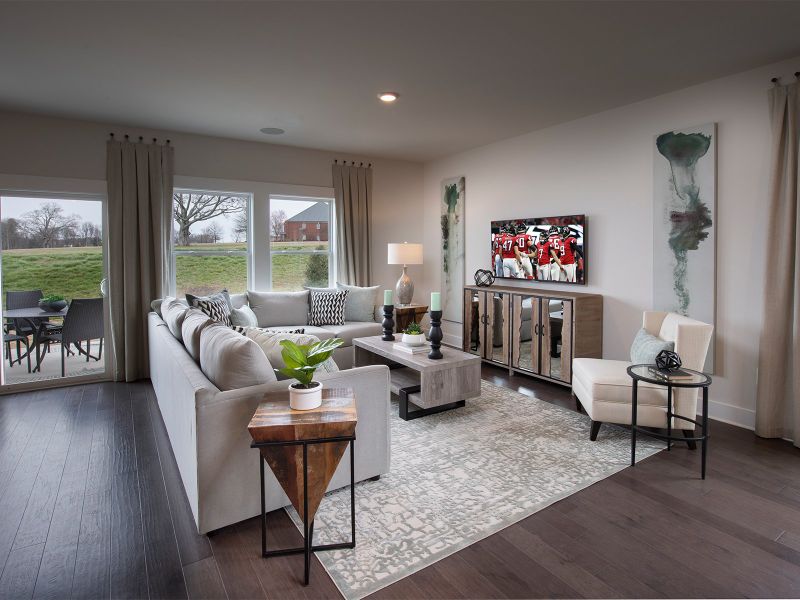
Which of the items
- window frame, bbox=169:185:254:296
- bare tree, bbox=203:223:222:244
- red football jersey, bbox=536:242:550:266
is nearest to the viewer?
red football jersey, bbox=536:242:550:266

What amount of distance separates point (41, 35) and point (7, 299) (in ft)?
8.96

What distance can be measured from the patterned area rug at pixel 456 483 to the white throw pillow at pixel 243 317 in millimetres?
1862

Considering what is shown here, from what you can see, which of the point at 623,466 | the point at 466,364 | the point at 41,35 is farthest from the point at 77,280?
the point at 623,466

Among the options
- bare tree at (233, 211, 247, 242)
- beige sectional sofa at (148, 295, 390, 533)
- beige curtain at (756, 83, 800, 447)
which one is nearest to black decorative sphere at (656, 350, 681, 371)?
beige curtain at (756, 83, 800, 447)

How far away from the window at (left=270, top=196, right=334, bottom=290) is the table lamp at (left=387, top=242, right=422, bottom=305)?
88 centimetres

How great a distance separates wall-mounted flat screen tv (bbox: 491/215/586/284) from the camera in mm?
4602

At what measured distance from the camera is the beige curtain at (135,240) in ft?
15.4

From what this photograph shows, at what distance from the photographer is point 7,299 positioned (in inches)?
173

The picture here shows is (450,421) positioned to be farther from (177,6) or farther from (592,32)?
(177,6)

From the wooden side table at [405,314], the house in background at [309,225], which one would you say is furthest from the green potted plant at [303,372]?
the house in background at [309,225]

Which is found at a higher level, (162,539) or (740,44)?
(740,44)

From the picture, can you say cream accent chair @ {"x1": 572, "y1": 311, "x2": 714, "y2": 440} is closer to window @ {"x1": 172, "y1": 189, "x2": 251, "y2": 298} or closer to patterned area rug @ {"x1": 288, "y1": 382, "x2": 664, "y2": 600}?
patterned area rug @ {"x1": 288, "y1": 382, "x2": 664, "y2": 600}

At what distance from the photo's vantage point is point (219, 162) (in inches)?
206

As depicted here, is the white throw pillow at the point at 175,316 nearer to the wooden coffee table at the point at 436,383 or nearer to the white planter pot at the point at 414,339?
the wooden coffee table at the point at 436,383
